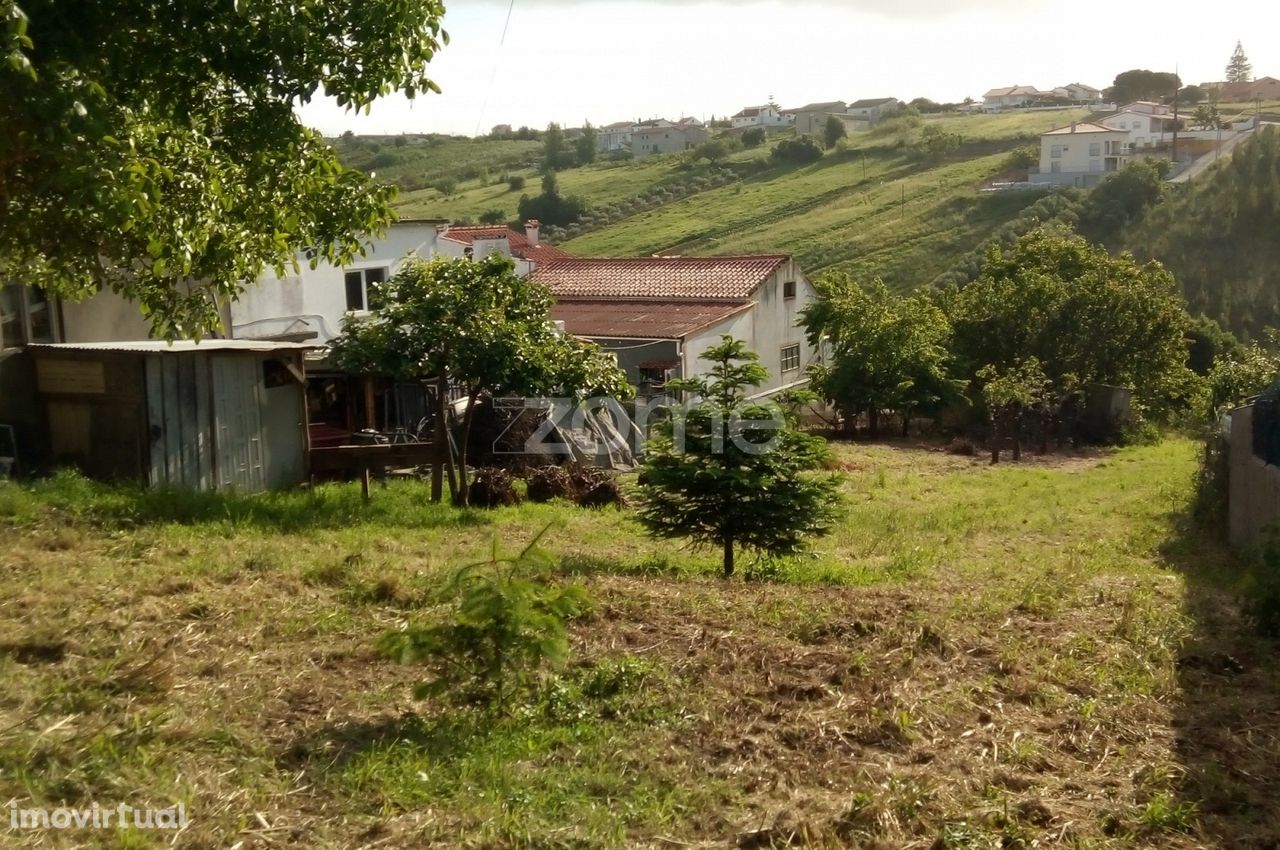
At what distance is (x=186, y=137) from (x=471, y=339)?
5996mm

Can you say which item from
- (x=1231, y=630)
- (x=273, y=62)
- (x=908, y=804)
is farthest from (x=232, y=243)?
(x=1231, y=630)

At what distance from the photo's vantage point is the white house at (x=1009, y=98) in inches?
4363

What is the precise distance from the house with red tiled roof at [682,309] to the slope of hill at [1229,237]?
18.6 m

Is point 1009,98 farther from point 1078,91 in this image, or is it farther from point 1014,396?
point 1014,396

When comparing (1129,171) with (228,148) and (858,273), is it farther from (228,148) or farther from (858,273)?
(228,148)

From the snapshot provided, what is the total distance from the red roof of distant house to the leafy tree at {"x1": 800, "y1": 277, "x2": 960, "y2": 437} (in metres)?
10.3

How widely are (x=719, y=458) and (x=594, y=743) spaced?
5.81 meters

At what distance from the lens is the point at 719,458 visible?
1127 centimetres

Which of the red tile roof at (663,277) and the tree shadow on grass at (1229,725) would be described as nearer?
the tree shadow on grass at (1229,725)

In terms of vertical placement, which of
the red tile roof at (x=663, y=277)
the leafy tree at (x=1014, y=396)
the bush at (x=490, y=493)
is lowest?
the leafy tree at (x=1014, y=396)

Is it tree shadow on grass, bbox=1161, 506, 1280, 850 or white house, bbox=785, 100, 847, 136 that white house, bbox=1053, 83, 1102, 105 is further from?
tree shadow on grass, bbox=1161, 506, 1280, 850

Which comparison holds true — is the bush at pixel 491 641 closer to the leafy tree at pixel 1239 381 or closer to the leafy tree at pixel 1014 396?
the leafy tree at pixel 1239 381

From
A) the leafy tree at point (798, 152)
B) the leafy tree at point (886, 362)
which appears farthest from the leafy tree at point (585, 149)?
the leafy tree at point (886, 362)

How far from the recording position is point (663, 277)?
36.4 m
